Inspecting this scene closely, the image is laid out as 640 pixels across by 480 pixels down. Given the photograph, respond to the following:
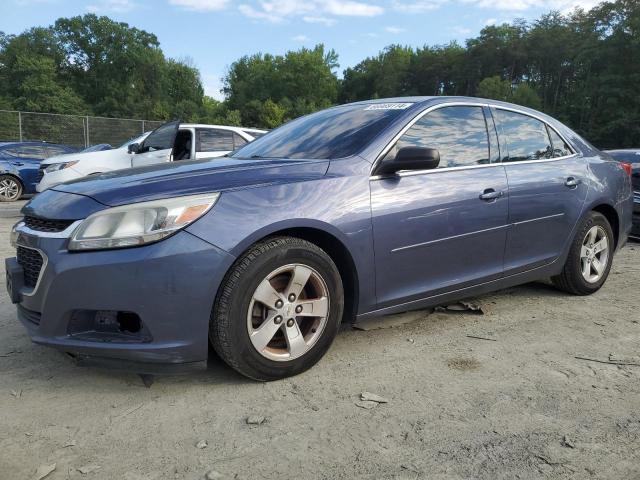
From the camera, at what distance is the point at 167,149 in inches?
328

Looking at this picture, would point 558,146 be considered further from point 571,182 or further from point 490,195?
point 490,195

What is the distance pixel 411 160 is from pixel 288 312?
1101mm

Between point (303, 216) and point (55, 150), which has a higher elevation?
point (55, 150)

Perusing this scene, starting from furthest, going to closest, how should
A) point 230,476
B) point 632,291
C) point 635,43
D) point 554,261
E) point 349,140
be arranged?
point 635,43 → point 632,291 → point 554,261 → point 349,140 → point 230,476

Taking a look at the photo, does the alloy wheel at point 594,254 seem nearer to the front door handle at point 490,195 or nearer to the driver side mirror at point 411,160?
the front door handle at point 490,195

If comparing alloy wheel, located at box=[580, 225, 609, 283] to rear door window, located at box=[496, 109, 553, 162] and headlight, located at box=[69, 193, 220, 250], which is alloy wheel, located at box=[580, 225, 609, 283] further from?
headlight, located at box=[69, 193, 220, 250]

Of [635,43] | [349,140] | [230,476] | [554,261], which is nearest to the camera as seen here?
[230,476]

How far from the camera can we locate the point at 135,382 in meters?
2.68

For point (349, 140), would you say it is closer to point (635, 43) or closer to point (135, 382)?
point (135, 382)


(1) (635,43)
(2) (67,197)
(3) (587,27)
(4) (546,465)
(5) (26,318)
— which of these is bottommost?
(4) (546,465)

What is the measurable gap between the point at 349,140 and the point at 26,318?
2027 mm

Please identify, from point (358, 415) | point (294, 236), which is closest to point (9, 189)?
point (294, 236)

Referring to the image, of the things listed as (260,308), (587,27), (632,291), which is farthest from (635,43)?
(260,308)

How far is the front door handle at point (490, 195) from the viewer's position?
3.37 metres
